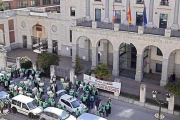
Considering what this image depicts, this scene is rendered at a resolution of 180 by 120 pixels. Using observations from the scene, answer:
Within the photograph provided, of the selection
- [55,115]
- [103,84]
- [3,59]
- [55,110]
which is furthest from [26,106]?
Result: [3,59]

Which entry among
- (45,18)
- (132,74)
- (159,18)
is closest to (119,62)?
(132,74)

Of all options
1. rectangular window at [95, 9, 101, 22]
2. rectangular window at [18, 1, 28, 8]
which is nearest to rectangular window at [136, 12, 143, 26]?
rectangular window at [95, 9, 101, 22]

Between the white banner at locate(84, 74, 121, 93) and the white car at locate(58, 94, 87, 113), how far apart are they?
5243 mm

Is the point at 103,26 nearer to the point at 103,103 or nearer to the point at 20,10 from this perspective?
the point at 103,103

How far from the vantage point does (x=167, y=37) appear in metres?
34.5

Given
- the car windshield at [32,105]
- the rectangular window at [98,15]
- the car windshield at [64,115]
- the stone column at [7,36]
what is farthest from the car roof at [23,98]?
the stone column at [7,36]

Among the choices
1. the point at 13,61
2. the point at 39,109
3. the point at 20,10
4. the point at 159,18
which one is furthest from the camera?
the point at 20,10

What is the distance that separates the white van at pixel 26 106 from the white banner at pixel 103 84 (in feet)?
28.4

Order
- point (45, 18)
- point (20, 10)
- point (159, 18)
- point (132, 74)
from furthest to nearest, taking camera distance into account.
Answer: point (20, 10) → point (45, 18) → point (132, 74) → point (159, 18)

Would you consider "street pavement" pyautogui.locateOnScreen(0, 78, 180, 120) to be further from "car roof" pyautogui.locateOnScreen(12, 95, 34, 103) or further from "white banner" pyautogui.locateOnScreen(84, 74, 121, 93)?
"white banner" pyautogui.locateOnScreen(84, 74, 121, 93)

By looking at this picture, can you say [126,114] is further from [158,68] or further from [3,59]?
[3,59]

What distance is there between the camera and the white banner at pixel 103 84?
33.5 meters

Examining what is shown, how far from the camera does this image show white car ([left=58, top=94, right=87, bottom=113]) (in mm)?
29655

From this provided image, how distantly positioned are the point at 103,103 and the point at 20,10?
95.7 ft
